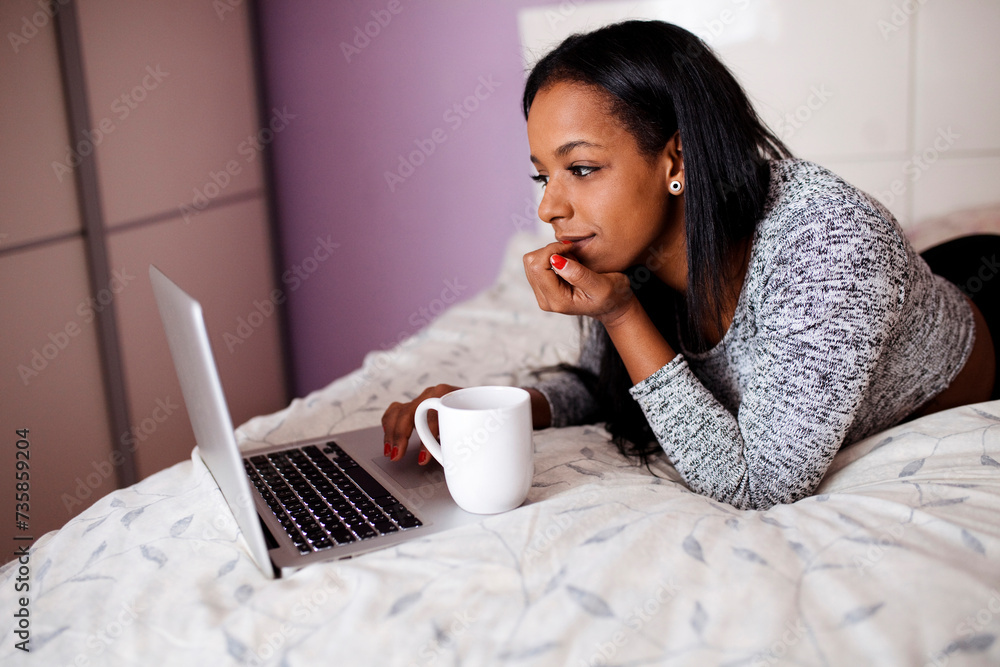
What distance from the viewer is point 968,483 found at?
2.51ft

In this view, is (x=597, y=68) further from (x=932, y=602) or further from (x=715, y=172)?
(x=932, y=602)

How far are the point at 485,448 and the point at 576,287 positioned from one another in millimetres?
307

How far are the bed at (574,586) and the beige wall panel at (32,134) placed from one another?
40.4 inches

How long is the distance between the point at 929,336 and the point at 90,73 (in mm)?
1832

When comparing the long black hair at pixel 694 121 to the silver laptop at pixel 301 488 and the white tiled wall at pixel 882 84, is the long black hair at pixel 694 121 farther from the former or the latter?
the white tiled wall at pixel 882 84

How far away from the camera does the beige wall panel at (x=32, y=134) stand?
153cm

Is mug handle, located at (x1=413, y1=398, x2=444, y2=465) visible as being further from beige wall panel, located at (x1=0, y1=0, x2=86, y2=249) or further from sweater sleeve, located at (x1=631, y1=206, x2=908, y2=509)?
beige wall panel, located at (x1=0, y1=0, x2=86, y2=249)

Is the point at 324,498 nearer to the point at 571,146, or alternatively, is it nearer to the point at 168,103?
the point at 571,146

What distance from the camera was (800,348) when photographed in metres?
0.84

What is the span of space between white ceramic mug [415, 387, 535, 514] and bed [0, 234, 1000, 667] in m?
0.03

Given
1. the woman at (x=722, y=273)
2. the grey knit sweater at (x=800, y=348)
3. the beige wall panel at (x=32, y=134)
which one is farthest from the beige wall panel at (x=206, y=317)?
the grey knit sweater at (x=800, y=348)

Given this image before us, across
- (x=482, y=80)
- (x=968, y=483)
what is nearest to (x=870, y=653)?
(x=968, y=483)

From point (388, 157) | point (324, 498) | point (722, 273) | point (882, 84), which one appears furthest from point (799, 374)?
point (388, 157)

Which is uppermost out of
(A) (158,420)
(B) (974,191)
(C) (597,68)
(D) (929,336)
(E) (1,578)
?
(C) (597,68)
